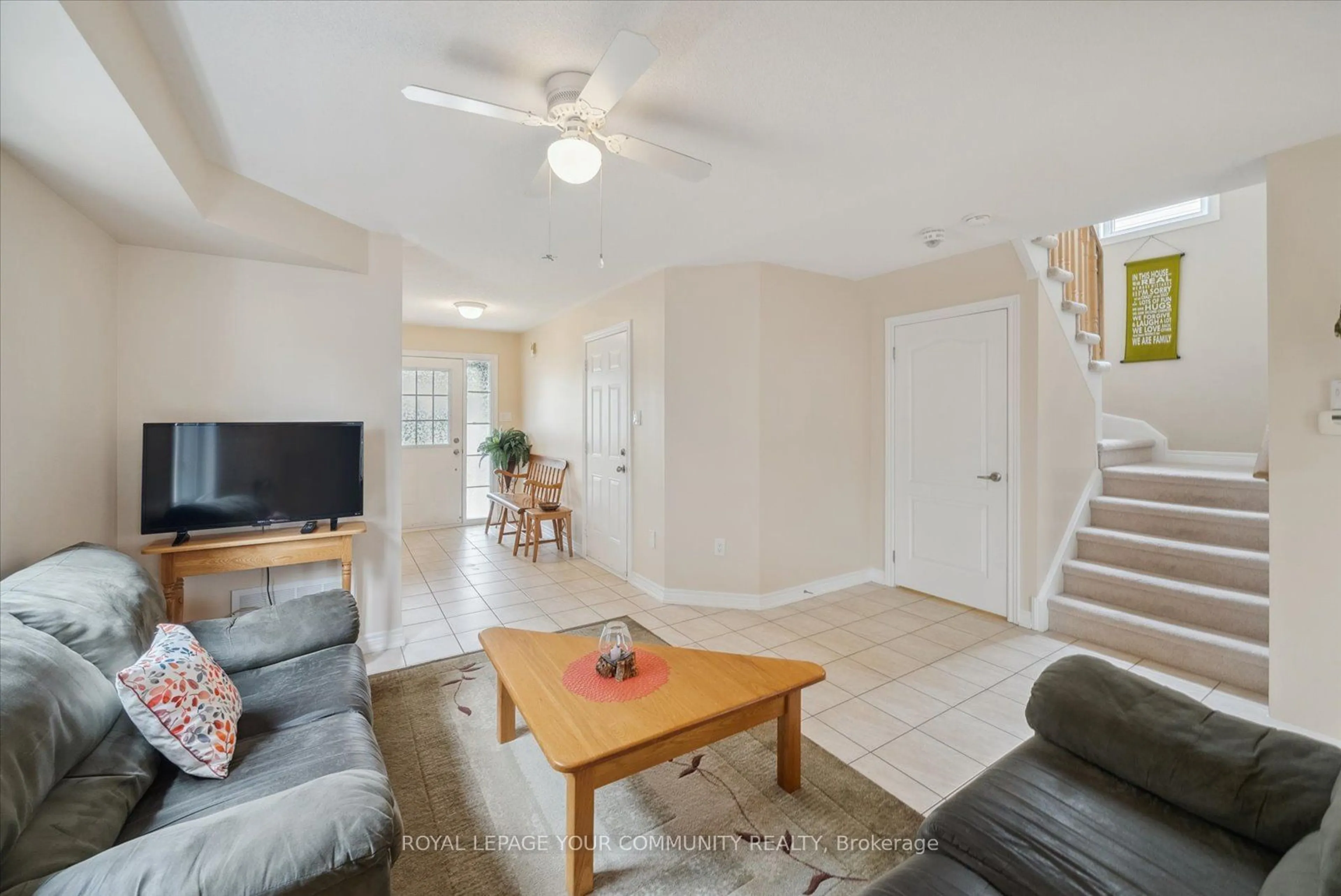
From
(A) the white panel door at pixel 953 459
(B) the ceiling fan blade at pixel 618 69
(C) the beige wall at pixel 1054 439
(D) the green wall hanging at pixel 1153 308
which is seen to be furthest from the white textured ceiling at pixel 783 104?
(D) the green wall hanging at pixel 1153 308

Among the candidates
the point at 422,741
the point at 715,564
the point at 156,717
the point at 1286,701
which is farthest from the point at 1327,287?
the point at 156,717

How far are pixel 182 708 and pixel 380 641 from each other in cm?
183

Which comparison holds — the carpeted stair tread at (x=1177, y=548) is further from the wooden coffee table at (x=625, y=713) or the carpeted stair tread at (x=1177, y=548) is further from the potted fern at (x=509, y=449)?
the potted fern at (x=509, y=449)

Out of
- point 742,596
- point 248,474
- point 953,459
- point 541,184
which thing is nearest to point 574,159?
point 541,184

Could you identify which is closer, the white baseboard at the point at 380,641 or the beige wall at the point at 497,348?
the white baseboard at the point at 380,641

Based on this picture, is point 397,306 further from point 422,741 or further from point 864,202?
point 864,202

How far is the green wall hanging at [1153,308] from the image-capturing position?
15.3ft

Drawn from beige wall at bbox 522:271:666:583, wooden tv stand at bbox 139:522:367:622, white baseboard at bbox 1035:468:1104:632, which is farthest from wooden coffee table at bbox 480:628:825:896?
white baseboard at bbox 1035:468:1104:632

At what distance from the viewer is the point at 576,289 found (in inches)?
182

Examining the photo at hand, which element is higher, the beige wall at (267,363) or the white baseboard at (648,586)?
the beige wall at (267,363)

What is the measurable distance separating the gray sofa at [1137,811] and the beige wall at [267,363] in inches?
120

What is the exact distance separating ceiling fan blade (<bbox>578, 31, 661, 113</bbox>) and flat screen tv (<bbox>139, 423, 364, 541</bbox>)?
224cm

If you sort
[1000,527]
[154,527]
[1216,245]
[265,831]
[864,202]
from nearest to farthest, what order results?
[265,831]
[154,527]
[864,202]
[1000,527]
[1216,245]

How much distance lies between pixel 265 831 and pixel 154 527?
2.29 meters
